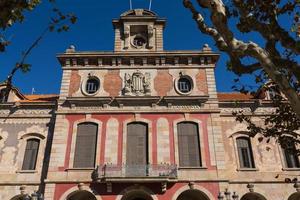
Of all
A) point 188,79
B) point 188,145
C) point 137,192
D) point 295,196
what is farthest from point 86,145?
point 295,196

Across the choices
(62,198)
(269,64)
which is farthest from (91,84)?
(269,64)

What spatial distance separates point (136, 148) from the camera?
21.5 metres

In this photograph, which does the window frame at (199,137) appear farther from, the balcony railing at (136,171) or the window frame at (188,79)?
the window frame at (188,79)

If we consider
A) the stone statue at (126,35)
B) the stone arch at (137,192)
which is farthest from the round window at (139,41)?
the stone arch at (137,192)

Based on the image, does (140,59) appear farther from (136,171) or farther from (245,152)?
(245,152)

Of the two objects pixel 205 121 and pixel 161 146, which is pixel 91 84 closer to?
pixel 161 146

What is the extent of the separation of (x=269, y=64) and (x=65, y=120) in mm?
16626

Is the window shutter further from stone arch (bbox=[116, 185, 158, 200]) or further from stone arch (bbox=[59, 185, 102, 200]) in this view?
stone arch (bbox=[59, 185, 102, 200])

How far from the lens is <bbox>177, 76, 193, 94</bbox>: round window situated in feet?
77.9

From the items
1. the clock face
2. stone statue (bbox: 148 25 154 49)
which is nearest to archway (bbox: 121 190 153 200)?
stone statue (bbox: 148 25 154 49)

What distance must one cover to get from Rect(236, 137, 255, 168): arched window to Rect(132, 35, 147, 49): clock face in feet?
33.2

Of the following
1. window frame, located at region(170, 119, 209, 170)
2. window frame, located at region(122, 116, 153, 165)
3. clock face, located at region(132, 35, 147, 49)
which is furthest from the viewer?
clock face, located at region(132, 35, 147, 49)

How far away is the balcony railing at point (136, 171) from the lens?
1978 cm

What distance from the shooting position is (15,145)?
73.8ft
